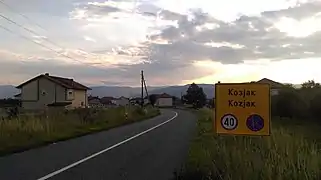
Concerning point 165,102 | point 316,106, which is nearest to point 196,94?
point 165,102

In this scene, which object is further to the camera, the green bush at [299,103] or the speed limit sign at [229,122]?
the green bush at [299,103]

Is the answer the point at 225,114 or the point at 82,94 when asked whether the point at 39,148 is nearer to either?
the point at 225,114

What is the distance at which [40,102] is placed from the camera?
253ft

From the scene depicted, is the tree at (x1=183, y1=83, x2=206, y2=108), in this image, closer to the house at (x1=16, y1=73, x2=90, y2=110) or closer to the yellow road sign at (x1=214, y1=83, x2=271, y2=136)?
the house at (x1=16, y1=73, x2=90, y2=110)

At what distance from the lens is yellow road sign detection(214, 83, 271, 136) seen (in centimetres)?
951

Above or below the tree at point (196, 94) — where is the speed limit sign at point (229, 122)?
below

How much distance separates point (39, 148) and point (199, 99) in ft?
381

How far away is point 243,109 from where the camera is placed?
31.8ft

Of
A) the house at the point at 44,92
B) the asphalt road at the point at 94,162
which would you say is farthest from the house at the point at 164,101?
the asphalt road at the point at 94,162

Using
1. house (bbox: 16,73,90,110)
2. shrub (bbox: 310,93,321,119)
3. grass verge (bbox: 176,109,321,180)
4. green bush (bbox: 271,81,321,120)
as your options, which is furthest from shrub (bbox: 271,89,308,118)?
grass verge (bbox: 176,109,321,180)

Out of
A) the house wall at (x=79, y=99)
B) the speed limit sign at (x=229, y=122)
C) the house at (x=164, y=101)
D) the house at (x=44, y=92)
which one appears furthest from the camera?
the house at (x=164, y=101)

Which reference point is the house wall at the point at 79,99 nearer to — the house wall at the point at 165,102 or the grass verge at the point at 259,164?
the house wall at the point at 165,102

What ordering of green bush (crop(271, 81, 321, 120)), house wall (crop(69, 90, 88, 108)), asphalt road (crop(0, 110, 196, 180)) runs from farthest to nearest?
house wall (crop(69, 90, 88, 108)), green bush (crop(271, 81, 321, 120)), asphalt road (crop(0, 110, 196, 180))

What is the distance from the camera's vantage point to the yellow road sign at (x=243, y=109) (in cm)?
951
